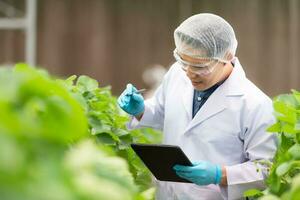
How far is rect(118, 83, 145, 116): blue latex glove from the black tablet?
12.7 inches

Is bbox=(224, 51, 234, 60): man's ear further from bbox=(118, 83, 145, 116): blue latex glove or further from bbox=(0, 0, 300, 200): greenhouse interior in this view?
bbox=(118, 83, 145, 116): blue latex glove

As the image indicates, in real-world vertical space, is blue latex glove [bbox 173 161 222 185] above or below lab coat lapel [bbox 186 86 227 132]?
below

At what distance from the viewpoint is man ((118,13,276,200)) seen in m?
2.11

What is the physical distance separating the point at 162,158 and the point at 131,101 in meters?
0.43

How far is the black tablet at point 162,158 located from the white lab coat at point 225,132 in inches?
5.1

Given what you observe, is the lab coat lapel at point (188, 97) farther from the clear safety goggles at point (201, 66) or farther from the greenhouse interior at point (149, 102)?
the clear safety goggles at point (201, 66)

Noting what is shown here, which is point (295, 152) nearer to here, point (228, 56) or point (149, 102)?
point (228, 56)

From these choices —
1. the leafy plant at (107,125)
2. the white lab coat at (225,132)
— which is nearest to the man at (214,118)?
the white lab coat at (225,132)

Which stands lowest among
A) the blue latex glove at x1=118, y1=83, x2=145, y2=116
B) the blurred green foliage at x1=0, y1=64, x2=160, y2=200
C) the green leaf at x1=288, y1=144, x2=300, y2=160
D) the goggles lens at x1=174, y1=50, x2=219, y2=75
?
the blue latex glove at x1=118, y1=83, x2=145, y2=116

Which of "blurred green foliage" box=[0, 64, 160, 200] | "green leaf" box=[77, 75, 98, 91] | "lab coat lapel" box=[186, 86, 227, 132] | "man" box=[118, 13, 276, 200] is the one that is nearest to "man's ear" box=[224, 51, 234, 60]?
"man" box=[118, 13, 276, 200]

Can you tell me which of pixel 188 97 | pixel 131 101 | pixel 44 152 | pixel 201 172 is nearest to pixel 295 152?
pixel 201 172

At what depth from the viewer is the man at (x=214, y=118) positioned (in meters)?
2.11

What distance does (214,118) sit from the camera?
2238 millimetres

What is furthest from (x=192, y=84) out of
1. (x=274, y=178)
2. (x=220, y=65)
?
(x=274, y=178)
